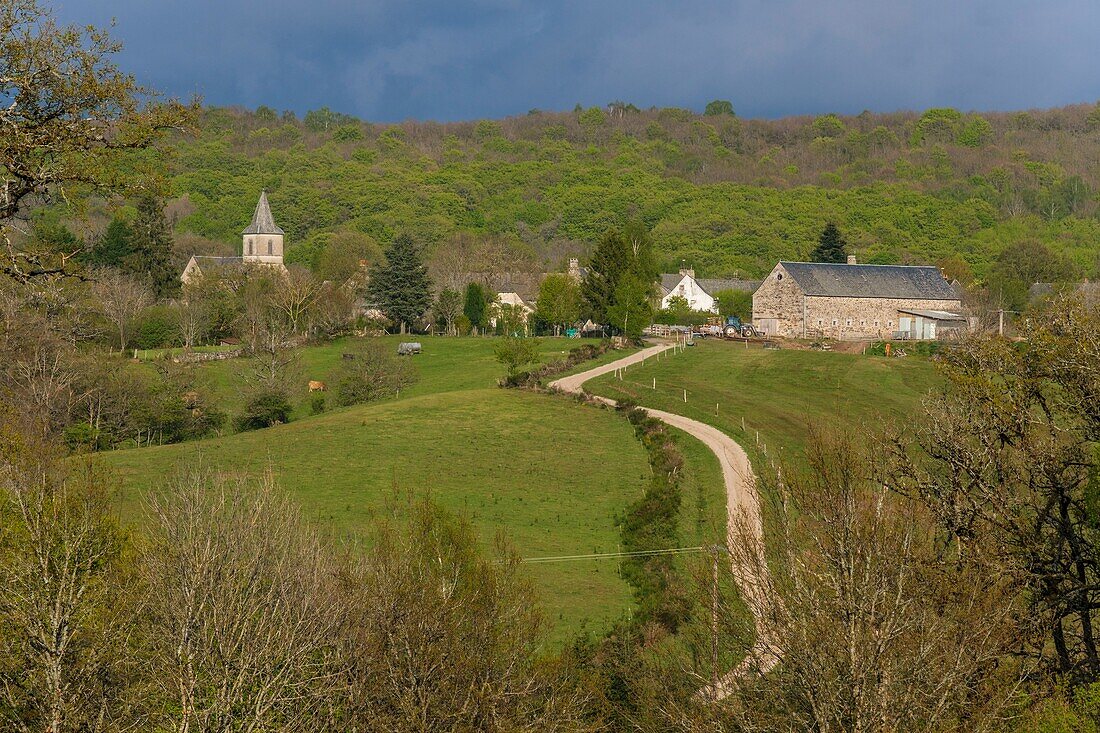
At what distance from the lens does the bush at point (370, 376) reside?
191 feet

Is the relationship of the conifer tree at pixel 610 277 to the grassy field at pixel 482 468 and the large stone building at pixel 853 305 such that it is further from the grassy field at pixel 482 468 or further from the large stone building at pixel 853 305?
the grassy field at pixel 482 468

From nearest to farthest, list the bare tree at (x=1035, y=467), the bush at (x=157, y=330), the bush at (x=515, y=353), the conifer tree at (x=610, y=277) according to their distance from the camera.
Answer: the bare tree at (x=1035, y=467)
the bush at (x=515, y=353)
the bush at (x=157, y=330)
the conifer tree at (x=610, y=277)

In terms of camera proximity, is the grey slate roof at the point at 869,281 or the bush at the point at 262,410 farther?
the grey slate roof at the point at 869,281

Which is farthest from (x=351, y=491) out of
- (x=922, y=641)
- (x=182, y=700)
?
(x=922, y=641)

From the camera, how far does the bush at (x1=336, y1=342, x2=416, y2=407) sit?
58.1m

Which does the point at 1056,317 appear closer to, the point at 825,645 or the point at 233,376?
the point at 825,645

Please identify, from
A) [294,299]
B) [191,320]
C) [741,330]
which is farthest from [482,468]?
[741,330]

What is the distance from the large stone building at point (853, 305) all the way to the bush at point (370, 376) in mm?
31531

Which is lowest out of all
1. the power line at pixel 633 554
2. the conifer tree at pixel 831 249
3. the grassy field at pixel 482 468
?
the power line at pixel 633 554

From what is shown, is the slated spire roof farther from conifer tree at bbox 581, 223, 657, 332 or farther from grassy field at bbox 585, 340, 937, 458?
grassy field at bbox 585, 340, 937, 458

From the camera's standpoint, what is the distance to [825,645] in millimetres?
15195

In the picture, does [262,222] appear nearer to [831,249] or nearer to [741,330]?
[741,330]

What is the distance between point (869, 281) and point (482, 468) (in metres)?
50.7

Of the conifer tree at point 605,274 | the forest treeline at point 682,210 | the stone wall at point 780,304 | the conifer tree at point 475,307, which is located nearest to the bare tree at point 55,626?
the conifer tree at point 605,274
